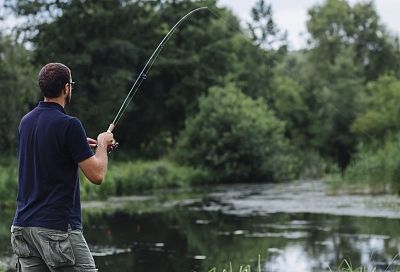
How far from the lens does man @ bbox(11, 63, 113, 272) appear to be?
14.9ft

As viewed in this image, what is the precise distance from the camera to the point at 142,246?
15523 mm

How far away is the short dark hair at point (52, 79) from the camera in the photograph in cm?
466

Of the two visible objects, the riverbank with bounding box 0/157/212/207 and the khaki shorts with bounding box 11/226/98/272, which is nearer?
the khaki shorts with bounding box 11/226/98/272

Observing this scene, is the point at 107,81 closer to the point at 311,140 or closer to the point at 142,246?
the point at 311,140

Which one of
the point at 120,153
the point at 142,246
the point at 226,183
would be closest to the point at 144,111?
the point at 120,153

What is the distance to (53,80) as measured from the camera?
4664 mm

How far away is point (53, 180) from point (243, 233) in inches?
507

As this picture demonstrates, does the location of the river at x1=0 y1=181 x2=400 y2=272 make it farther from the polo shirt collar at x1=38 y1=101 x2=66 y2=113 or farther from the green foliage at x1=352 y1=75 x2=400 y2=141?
the green foliage at x1=352 y1=75 x2=400 y2=141

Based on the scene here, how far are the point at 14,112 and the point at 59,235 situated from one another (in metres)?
30.5

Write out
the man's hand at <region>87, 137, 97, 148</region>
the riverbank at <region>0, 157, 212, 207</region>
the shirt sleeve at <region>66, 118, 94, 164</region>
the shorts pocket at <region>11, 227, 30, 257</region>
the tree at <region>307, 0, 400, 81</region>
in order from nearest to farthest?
the shirt sleeve at <region>66, 118, 94, 164</region> → the shorts pocket at <region>11, 227, 30, 257</region> → the man's hand at <region>87, 137, 97, 148</region> → the riverbank at <region>0, 157, 212, 207</region> → the tree at <region>307, 0, 400, 81</region>

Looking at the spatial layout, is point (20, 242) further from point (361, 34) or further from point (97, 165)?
point (361, 34)

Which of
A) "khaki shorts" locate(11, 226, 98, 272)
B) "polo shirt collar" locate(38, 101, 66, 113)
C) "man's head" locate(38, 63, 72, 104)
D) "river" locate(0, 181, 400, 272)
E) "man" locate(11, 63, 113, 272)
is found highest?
"man's head" locate(38, 63, 72, 104)

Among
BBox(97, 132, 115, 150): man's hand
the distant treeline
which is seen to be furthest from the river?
the distant treeline

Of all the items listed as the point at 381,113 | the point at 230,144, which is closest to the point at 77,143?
the point at 230,144
